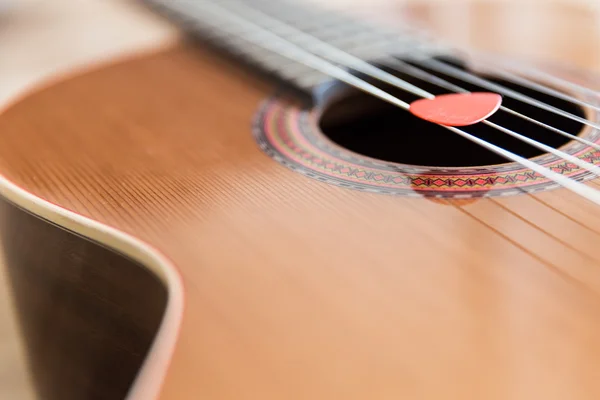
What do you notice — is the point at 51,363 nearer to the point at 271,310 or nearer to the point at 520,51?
the point at 271,310

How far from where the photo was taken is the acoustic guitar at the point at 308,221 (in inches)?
14.4

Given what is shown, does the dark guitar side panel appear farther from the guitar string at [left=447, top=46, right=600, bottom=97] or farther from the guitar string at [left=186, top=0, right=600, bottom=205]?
the guitar string at [left=447, top=46, right=600, bottom=97]

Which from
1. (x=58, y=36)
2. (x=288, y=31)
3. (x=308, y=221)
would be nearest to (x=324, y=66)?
(x=288, y=31)

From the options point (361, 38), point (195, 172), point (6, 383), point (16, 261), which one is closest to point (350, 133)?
point (361, 38)

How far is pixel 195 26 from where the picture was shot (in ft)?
2.85

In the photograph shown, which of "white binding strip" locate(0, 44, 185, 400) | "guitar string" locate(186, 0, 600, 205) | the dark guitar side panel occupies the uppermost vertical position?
"guitar string" locate(186, 0, 600, 205)

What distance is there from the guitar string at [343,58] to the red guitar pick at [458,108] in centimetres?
1

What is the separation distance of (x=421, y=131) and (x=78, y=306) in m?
0.40

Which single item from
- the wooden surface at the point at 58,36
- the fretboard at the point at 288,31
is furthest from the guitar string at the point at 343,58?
the wooden surface at the point at 58,36

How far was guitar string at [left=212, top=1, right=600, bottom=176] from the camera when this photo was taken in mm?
535

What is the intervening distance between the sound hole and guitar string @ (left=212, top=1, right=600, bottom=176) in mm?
19

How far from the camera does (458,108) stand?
0.59 metres

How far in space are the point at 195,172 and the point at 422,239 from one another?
0.20 metres

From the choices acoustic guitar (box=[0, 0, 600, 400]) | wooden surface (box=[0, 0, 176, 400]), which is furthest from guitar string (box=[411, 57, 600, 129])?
wooden surface (box=[0, 0, 176, 400])
